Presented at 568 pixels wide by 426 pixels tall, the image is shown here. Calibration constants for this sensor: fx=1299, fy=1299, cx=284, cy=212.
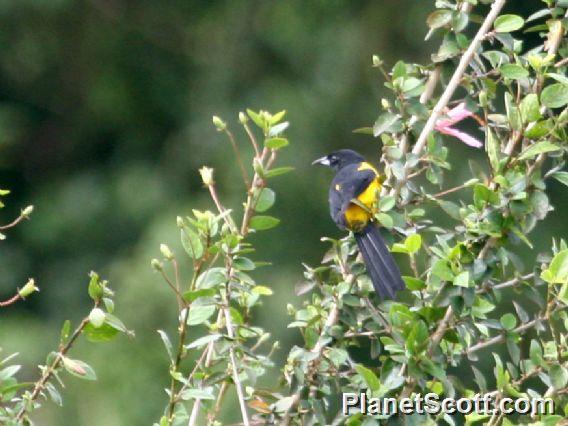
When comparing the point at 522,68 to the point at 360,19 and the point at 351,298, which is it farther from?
the point at 360,19

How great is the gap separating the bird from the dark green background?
4542 mm

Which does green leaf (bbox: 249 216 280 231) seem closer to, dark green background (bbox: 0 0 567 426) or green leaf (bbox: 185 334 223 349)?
green leaf (bbox: 185 334 223 349)

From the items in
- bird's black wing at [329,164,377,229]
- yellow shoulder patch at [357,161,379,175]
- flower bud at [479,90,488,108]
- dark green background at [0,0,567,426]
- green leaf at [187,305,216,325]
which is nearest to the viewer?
green leaf at [187,305,216,325]

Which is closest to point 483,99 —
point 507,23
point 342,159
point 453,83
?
point 453,83

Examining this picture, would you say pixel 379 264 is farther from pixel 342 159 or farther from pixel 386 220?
pixel 342 159

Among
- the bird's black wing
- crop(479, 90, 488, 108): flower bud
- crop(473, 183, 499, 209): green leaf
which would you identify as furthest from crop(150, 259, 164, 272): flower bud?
the bird's black wing

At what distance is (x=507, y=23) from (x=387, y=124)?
346 millimetres

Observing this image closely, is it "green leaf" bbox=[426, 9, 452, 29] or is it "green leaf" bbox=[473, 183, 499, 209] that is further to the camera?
"green leaf" bbox=[426, 9, 452, 29]

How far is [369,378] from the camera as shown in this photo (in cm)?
243

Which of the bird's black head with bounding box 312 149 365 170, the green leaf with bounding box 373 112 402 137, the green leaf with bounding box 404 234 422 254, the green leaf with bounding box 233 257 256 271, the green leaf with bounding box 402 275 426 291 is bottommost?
the green leaf with bounding box 402 275 426 291

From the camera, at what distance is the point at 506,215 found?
2541 millimetres

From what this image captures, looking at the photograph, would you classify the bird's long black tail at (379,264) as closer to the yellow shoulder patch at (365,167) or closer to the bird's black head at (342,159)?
the yellow shoulder patch at (365,167)

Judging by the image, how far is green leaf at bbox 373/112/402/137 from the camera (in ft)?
9.41

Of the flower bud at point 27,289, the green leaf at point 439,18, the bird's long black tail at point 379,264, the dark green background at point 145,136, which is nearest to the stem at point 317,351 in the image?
the bird's long black tail at point 379,264
